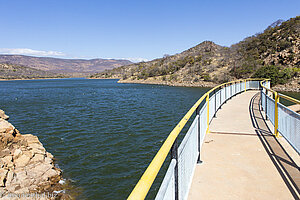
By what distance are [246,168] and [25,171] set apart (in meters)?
7.37

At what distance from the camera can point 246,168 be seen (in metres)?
4.40

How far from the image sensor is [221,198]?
3395 mm

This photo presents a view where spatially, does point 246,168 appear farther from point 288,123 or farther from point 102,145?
point 102,145

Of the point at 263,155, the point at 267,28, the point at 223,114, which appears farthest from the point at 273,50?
the point at 263,155

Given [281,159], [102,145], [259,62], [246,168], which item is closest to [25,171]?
[102,145]

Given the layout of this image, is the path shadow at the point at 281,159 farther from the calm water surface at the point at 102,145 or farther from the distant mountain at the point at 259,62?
the distant mountain at the point at 259,62

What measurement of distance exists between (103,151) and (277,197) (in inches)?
337

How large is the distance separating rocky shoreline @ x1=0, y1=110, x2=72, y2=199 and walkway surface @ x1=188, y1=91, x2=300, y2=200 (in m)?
5.00

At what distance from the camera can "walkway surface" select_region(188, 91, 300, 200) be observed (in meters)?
3.53

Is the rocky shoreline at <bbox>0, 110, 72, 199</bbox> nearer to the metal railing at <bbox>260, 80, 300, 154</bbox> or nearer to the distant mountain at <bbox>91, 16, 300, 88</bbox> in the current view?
the metal railing at <bbox>260, 80, 300, 154</bbox>

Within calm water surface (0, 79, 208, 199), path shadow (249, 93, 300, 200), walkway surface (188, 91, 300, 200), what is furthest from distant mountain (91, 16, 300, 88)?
walkway surface (188, 91, 300, 200)

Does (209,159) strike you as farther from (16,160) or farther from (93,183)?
(16,160)

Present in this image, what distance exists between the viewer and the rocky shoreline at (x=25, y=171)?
677 cm

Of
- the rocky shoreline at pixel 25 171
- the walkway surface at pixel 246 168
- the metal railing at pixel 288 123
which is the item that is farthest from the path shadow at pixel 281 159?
the rocky shoreline at pixel 25 171
